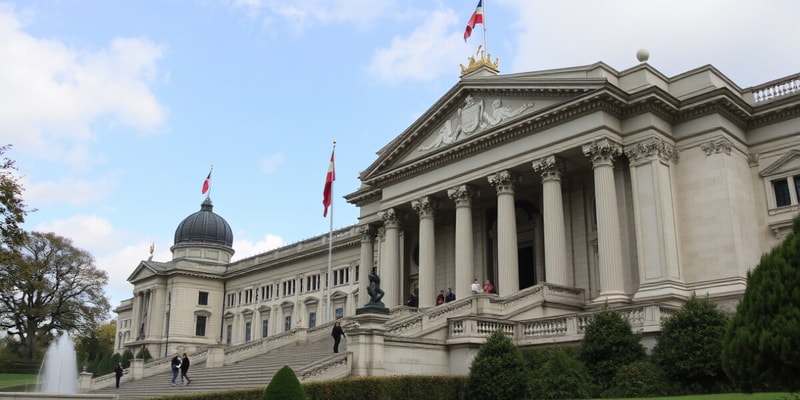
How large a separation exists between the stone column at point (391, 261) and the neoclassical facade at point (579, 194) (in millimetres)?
101

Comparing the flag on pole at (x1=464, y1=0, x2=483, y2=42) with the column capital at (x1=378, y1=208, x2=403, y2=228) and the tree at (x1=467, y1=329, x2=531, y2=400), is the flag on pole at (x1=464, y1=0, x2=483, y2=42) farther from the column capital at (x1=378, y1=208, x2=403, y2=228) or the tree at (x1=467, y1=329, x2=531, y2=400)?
the tree at (x1=467, y1=329, x2=531, y2=400)

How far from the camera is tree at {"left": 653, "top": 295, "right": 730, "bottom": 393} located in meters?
23.9

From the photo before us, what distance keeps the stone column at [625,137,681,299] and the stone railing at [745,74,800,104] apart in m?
5.92

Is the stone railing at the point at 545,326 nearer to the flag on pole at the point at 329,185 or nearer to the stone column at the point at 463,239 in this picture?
the stone column at the point at 463,239

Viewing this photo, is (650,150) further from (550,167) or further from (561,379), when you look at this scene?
(561,379)

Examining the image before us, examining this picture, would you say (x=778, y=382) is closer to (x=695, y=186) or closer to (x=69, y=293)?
(x=695, y=186)

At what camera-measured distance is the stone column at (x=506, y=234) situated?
128 ft

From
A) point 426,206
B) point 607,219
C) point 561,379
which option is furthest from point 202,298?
point 561,379

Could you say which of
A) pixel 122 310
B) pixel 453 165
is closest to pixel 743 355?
pixel 453 165

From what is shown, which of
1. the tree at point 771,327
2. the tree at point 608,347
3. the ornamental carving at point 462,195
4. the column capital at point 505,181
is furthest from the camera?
the ornamental carving at point 462,195

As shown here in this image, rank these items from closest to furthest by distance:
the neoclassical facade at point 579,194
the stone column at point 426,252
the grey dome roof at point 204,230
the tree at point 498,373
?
the tree at point 498,373, the neoclassical facade at point 579,194, the stone column at point 426,252, the grey dome roof at point 204,230

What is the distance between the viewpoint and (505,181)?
40750mm

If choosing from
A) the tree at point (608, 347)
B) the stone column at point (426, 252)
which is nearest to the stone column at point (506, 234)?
the stone column at point (426, 252)

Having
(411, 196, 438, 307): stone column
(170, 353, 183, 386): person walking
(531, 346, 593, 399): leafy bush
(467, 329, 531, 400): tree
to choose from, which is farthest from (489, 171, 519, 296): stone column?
(170, 353, 183, 386): person walking
